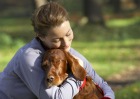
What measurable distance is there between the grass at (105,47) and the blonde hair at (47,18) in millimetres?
3537

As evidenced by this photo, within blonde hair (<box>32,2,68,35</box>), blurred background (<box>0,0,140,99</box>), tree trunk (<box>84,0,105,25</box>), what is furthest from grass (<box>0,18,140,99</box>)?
blonde hair (<box>32,2,68,35</box>)

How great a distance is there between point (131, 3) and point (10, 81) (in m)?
37.5

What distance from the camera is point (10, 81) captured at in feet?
14.3

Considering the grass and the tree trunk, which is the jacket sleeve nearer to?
the grass

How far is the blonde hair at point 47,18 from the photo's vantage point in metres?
4.17

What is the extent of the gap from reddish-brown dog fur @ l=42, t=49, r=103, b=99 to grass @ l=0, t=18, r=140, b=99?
3.32m

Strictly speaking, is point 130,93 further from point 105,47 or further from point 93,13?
point 93,13

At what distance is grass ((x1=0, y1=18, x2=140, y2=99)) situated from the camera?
1175 centimetres

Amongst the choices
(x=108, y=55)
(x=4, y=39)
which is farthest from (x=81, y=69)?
(x=4, y=39)

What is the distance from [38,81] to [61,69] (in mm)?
227

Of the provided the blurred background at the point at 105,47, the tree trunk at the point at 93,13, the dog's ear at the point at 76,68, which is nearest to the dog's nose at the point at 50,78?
the dog's ear at the point at 76,68

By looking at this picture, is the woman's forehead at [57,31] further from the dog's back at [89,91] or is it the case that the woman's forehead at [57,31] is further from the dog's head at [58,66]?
the dog's back at [89,91]

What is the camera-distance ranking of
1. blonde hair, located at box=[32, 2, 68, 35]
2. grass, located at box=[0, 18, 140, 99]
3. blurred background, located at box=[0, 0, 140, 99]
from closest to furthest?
1. blonde hair, located at box=[32, 2, 68, 35]
2. blurred background, located at box=[0, 0, 140, 99]
3. grass, located at box=[0, 18, 140, 99]

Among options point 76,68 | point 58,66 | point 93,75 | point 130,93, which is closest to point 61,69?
point 58,66
